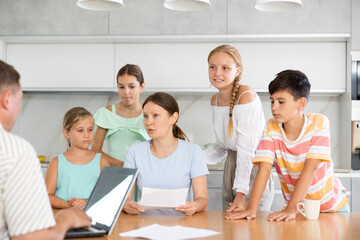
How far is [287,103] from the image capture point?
6.65 ft

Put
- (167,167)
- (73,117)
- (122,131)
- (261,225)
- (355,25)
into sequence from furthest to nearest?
(355,25) < (122,131) < (73,117) < (167,167) < (261,225)

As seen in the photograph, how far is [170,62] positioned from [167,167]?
79.4 inches

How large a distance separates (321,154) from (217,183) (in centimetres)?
190

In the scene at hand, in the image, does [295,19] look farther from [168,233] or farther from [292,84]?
[168,233]

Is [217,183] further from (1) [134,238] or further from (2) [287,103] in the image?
(1) [134,238]

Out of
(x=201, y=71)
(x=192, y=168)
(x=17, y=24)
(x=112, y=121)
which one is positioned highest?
(x=17, y=24)

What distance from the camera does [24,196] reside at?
1.05 metres

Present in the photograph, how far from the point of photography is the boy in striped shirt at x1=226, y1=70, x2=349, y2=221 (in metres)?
1.98

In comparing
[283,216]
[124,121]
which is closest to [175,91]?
[124,121]

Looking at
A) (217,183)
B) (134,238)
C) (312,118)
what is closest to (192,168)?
(312,118)

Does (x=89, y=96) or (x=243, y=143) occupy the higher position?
(x=89, y=96)

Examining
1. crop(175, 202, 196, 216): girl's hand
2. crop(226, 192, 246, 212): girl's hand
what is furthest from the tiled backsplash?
crop(175, 202, 196, 216): girl's hand

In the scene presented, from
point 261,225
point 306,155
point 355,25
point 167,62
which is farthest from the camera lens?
point 167,62

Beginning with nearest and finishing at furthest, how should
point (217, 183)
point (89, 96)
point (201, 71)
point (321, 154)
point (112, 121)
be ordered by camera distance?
point (321, 154), point (112, 121), point (217, 183), point (201, 71), point (89, 96)
